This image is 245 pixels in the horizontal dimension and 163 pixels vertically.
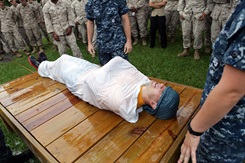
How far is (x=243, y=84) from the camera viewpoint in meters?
0.64

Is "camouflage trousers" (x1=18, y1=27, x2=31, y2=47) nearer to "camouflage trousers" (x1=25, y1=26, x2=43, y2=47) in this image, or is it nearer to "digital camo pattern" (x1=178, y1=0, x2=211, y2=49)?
"camouflage trousers" (x1=25, y1=26, x2=43, y2=47)

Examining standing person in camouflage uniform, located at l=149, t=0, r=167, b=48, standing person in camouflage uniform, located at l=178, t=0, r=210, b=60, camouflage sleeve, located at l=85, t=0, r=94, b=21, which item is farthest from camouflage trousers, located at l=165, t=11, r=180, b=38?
camouflage sleeve, located at l=85, t=0, r=94, b=21

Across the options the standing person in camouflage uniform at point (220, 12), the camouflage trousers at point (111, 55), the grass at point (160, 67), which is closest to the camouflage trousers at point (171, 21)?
the grass at point (160, 67)

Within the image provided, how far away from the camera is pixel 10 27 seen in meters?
6.39

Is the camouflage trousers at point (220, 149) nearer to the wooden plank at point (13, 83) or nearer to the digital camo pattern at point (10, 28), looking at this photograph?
the wooden plank at point (13, 83)

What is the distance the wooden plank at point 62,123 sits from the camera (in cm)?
175

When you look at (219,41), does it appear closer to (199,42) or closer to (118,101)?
(118,101)

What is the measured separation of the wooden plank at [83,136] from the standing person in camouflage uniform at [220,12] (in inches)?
115

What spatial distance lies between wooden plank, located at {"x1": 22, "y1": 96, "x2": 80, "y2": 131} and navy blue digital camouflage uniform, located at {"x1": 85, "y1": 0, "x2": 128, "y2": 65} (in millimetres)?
912

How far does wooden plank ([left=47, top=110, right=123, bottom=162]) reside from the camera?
5.08 feet

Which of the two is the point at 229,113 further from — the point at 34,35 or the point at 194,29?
the point at 34,35

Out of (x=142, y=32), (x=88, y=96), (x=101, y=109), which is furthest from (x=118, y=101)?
(x=142, y=32)

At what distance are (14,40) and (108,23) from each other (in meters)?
5.58

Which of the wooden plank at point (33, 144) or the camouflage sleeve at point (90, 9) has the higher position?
the camouflage sleeve at point (90, 9)
